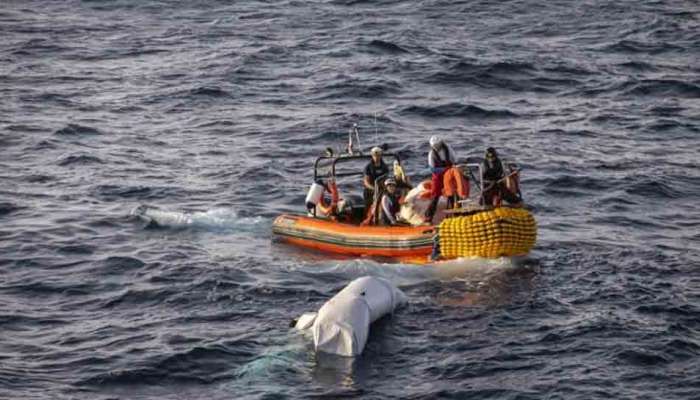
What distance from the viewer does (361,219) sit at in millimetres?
29219

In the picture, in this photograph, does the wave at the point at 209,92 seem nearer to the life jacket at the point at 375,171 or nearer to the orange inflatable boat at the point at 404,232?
the orange inflatable boat at the point at 404,232

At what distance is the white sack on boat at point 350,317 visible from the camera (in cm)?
2139

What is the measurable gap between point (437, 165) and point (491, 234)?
262 cm

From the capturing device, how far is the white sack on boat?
2139cm

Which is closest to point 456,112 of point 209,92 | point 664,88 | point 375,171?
point 664,88

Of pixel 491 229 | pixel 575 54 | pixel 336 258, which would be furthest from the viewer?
pixel 575 54

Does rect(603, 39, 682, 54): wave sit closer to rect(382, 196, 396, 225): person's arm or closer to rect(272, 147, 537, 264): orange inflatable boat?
rect(272, 147, 537, 264): orange inflatable boat

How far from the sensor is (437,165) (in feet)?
90.9

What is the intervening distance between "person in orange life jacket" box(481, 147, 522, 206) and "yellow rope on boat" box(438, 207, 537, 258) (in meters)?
0.83

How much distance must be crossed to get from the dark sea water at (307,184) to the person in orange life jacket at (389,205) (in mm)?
1332

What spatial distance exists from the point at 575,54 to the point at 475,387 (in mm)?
27391

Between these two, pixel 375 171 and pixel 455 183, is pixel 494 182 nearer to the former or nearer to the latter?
pixel 455 183

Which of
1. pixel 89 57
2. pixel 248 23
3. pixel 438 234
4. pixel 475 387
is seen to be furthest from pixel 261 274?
pixel 248 23

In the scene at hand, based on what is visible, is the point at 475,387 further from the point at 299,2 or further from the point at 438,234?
the point at 299,2
